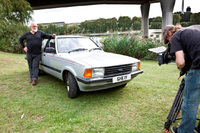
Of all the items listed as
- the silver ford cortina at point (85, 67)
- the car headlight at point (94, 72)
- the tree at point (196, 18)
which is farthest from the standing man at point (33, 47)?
the tree at point (196, 18)

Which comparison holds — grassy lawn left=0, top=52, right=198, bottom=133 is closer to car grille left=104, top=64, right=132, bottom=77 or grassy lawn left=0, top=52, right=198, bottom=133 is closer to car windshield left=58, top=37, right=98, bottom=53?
car grille left=104, top=64, right=132, bottom=77

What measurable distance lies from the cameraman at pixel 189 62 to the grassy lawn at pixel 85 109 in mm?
650

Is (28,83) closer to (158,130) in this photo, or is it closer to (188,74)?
(158,130)

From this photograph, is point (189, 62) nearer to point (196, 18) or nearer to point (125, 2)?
point (125, 2)

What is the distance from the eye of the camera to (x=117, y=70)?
3.14 m

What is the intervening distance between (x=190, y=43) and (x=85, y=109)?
225 centimetres

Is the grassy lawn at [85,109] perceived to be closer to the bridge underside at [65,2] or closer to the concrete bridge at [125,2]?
the concrete bridge at [125,2]

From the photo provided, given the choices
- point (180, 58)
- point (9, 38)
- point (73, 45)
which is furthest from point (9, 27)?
point (180, 58)

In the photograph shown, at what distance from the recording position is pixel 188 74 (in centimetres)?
177

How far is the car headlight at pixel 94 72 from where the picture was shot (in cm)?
285

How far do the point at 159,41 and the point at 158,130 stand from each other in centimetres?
913

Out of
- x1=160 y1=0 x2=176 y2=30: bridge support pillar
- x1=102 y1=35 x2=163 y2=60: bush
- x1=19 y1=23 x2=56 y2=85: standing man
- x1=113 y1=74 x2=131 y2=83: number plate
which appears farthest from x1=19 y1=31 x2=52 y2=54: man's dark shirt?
x1=160 y1=0 x2=176 y2=30: bridge support pillar

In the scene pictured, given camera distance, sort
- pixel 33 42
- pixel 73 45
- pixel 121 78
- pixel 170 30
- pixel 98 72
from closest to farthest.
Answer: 1. pixel 170 30
2. pixel 98 72
3. pixel 121 78
4. pixel 73 45
5. pixel 33 42

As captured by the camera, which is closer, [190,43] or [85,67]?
[190,43]
